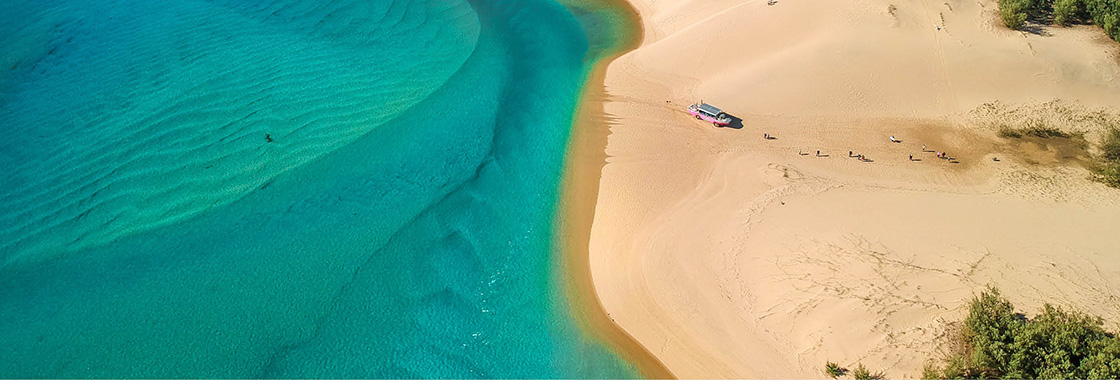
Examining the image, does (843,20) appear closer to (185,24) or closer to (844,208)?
(844,208)

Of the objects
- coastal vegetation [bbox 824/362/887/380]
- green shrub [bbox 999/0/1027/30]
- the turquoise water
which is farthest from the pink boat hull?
green shrub [bbox 999/0/1027/30]

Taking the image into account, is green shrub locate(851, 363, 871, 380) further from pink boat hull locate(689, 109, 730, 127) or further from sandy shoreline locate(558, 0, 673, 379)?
pink boat hull locate(689, 109, 730, 127)

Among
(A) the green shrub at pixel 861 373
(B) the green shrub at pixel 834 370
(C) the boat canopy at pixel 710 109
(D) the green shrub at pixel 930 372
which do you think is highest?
(C) the boat canopy at pixel 710 109

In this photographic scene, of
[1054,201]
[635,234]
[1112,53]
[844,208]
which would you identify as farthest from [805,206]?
[1112,53]

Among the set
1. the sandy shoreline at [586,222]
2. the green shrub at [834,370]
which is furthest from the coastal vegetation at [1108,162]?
the sandy shoreline at [586,222]

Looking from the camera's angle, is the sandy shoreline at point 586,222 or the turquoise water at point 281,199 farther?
the sandy shoreline at point 586,222

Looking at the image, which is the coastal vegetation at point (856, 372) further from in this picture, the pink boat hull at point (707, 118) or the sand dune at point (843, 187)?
the pink boat hull at point (707, 118)
